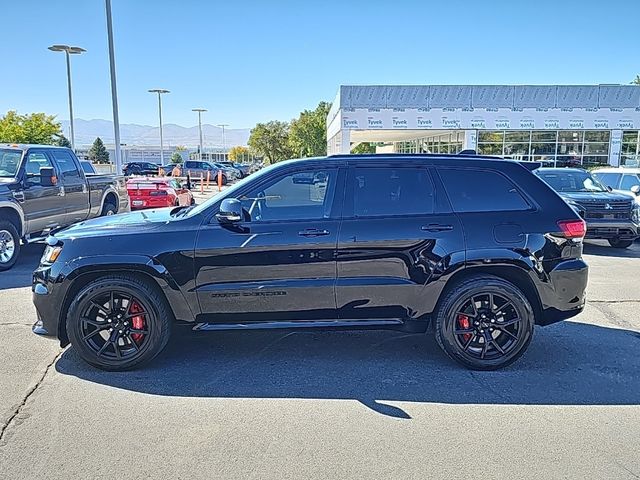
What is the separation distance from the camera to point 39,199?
955 cm

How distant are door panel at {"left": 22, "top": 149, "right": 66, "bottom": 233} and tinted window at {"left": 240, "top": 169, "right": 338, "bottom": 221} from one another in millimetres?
6442

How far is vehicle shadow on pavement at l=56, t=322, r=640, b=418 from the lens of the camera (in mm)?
4160

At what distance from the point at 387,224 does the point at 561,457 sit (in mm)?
2170

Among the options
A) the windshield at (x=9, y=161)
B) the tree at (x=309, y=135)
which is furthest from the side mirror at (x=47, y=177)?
the tree at (x=309, y=135)

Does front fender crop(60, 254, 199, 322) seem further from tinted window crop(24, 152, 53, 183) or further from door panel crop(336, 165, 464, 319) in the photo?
tinted window crop(24, 152, 53, 183)

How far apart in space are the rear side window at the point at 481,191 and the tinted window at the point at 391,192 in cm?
20

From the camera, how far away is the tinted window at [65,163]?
33.6 feet

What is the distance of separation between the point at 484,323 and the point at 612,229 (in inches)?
291

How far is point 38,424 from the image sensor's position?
369 cm

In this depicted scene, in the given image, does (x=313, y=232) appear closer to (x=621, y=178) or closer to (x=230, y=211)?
(x=230, y=211)

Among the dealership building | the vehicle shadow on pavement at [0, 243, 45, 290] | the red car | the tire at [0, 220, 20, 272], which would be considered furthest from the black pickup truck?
the dealership building

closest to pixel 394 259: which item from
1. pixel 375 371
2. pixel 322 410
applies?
pixel 375 371

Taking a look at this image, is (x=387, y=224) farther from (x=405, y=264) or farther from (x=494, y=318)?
(x=494, y=318)

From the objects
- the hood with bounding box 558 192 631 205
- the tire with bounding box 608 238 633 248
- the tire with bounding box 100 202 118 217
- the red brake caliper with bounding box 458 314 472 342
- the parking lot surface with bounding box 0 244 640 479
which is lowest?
the parking lot surface with bounding box 0 244 640 479
